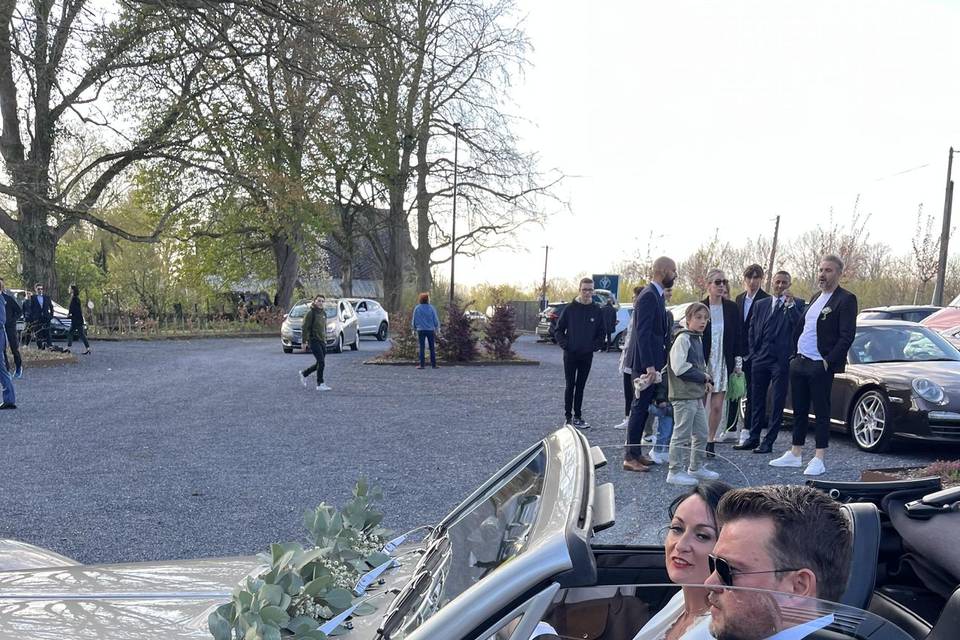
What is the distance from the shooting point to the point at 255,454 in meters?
8.12

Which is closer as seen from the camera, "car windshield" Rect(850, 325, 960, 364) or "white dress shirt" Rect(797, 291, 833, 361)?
"white dress shirt" Rect(797, 291, 833, 361)

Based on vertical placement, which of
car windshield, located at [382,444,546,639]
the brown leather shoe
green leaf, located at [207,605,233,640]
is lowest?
A: green leaf, located at [207,605,233,640]

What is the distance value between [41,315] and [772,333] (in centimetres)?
1763

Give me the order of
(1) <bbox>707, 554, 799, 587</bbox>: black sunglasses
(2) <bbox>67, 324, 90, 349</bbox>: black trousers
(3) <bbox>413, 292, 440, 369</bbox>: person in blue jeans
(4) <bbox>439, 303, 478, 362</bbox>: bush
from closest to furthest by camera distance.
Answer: (1) <bbox>707, 554, 799, 587</bbox>: black sunglasses, (3) <bbox>413, 292, 440, 369</bbox>: person in blue jeans, (4) <bbox>439, 303, 478, 362</bbox>: bush, (2) <bbox>67, 324, 90, 349</bbox>: black trousers

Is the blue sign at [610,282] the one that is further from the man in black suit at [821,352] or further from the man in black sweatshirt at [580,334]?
the man in black suit at [821,352]

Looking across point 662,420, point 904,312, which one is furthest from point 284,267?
point 662,420

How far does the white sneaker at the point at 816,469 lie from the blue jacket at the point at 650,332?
4.86 feet

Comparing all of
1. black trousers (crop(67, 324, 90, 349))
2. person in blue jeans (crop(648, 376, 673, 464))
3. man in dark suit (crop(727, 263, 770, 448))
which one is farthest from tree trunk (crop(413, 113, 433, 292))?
person in blue jeans (crop(648, 376, 673, 464))

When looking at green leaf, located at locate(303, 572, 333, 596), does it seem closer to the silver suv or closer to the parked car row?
the parked car row

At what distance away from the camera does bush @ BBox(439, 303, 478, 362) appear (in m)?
19.1

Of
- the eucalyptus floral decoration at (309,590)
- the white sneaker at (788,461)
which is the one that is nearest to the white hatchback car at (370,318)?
the white sneaker at (788,461)

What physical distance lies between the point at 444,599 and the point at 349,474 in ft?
18.4

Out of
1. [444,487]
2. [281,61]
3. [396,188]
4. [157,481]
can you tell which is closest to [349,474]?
[444,487]

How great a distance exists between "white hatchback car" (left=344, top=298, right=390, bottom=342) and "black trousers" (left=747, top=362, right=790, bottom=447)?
20848 mm
